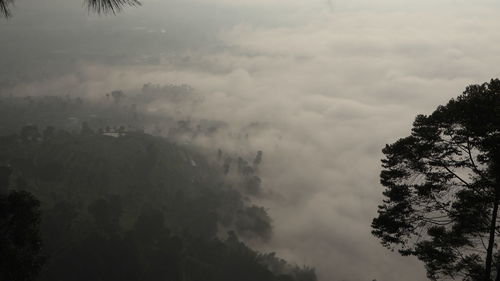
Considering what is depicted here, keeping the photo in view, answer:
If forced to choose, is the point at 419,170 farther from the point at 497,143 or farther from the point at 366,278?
the point at 366,278

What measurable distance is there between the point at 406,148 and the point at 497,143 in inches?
141

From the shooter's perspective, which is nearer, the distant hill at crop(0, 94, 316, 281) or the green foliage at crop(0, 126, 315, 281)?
the green foliage at crop(0, 126, 315, 281)

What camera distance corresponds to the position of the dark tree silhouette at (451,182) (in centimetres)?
1215

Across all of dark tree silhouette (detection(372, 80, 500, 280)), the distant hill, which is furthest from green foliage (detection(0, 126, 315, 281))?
dark tree silhouette (detection(372, 80, 500, 280))

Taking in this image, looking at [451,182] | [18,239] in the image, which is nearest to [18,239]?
[18,239]

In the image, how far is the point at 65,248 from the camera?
3750 inches

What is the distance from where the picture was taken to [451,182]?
13.8 m

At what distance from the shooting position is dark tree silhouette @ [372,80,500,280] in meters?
12.1

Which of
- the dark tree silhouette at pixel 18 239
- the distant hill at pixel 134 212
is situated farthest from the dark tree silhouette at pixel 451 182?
the distant hill at pixel 134 212

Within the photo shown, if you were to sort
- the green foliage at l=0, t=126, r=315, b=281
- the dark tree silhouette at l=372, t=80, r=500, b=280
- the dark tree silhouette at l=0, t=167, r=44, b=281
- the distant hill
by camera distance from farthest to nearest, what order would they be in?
the distant hill, the green foliage at l=0, t=126, r=315, b=281, the dark tree silhouette at l=0, t=167, r=44, b=281, the dark tree silhouette at l=372, t=80, r=500, b=280

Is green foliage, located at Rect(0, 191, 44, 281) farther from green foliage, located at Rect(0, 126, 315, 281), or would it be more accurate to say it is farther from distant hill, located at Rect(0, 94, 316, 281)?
distant hill, located at Rect(0, 94, 316, 281)

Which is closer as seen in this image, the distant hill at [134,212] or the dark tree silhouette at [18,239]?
the dark tree silhouette at [18,239]

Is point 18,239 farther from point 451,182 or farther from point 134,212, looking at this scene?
point 134,212

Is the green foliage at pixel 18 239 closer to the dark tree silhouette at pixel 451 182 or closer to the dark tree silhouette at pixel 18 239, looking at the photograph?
the dark tree silhouette at pixel 18 239
